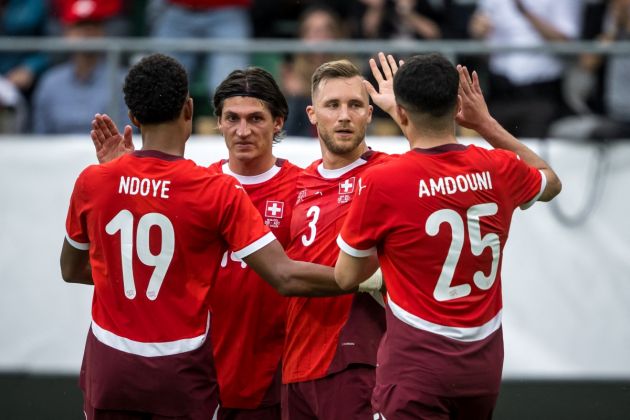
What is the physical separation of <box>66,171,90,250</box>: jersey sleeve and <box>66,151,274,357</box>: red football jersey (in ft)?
0.04

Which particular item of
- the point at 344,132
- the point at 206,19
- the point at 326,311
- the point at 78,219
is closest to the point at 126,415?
the point at 78,219

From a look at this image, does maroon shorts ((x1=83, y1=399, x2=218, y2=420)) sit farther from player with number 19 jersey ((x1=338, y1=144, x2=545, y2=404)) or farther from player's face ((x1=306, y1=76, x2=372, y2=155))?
player's face ((x1=306, y1=76, x2=372, y2=155))

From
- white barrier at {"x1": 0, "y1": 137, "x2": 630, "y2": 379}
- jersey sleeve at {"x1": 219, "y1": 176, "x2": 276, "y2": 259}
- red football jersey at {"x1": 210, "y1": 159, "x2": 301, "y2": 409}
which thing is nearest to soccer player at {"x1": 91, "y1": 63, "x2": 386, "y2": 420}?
red football jersey at {"x1": 210, "y1": 159, "x2": 301, "y2": 409}

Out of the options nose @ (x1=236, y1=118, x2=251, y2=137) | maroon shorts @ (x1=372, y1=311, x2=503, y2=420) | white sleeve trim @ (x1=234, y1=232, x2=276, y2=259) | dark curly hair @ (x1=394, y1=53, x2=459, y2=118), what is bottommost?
maroon shorts @ (x1=372, y1=311, x2=503, y2=420)

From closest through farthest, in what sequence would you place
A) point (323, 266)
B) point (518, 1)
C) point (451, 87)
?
1. point (451, 87)
2. point (323, 266)
3. point (518, 1)

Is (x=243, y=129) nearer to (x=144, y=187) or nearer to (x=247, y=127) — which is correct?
(x=247, y=127)

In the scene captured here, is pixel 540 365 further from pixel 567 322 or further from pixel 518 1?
pixel 518 1

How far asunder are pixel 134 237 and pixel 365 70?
15.0ft

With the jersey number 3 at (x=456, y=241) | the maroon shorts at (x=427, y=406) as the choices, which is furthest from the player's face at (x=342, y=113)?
the maroon shorts at (x=427, y=406)

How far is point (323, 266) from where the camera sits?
17.6 feet

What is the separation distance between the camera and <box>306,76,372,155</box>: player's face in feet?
19.5

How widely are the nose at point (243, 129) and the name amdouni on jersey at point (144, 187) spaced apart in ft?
3.41

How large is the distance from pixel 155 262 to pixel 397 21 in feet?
19.4

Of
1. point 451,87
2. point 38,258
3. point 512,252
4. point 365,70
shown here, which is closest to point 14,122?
point 38,258
